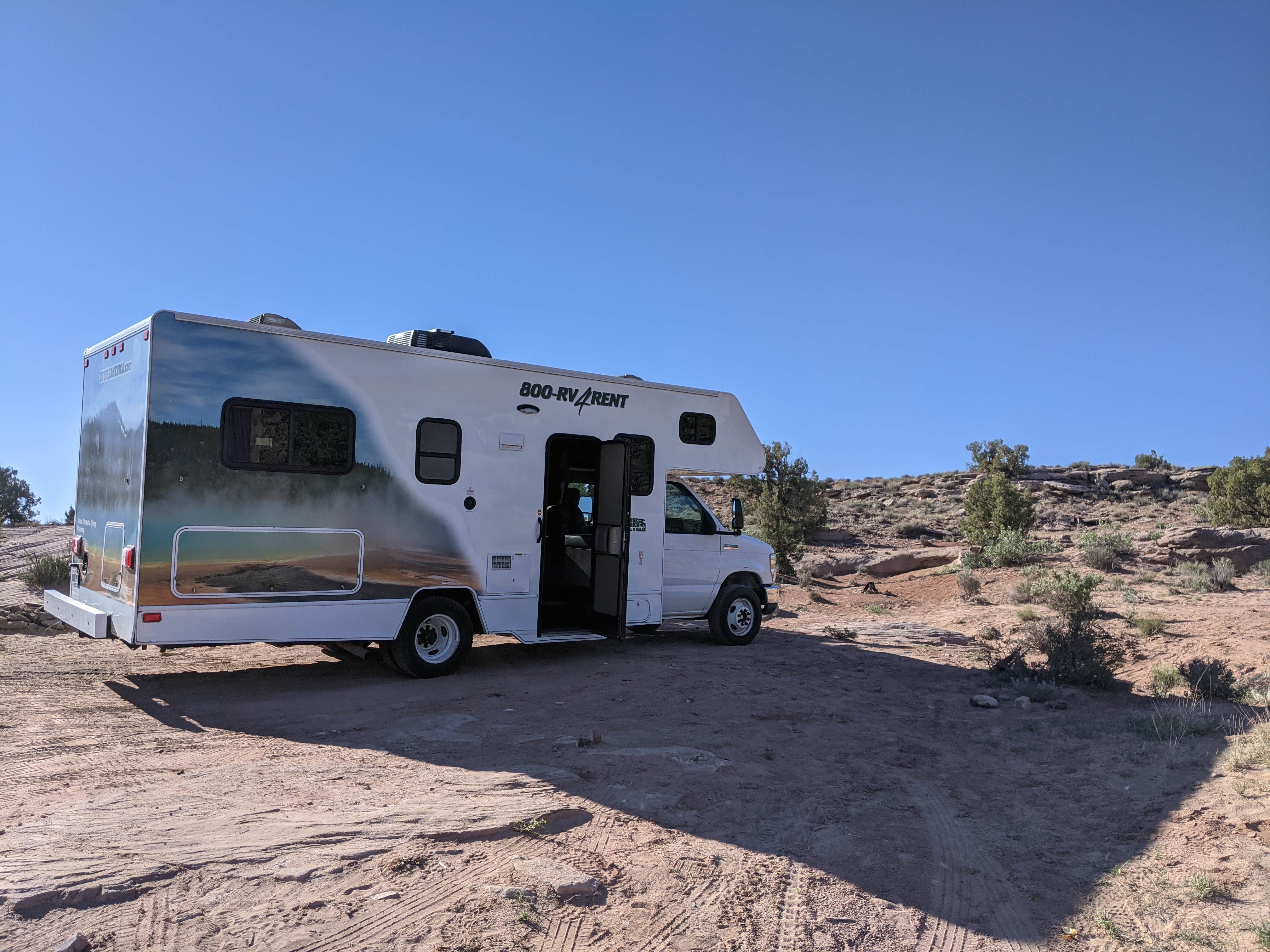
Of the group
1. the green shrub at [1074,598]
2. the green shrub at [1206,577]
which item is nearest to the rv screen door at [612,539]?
the green shrub at [1074,598]

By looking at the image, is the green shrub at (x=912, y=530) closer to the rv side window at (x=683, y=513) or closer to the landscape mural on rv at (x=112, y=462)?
the rv side window at (x=683, y=513)

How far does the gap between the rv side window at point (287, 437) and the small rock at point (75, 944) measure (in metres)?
4.72

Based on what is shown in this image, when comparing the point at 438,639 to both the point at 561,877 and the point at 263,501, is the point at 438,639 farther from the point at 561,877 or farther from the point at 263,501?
the point at 561,877

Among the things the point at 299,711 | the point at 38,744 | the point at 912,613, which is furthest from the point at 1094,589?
the point at 38,744

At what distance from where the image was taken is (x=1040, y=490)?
37.6 m

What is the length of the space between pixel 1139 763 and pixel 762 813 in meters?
3.16

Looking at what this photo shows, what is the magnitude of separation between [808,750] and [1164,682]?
15.7 feet

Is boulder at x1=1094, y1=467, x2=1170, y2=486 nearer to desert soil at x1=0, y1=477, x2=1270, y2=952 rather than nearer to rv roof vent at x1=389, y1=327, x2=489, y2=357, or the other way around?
desert soil at x1=0, y1=477, x2=1270, y2=952

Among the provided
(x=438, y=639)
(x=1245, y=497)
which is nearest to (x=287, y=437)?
(x=438, y=639)

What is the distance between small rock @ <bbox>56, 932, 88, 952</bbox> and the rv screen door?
703cm

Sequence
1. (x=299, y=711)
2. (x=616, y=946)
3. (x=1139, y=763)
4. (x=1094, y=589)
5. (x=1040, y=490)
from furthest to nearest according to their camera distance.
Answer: (x=1040, y=490), (x=1094, y=589), (x=299, y=711), (x=1139, y=763), (x=616, y=946)

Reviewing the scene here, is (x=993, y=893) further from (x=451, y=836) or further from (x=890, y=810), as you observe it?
(x=451, y=836)

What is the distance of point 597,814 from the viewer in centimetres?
508

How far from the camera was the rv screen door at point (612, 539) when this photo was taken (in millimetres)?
10148
